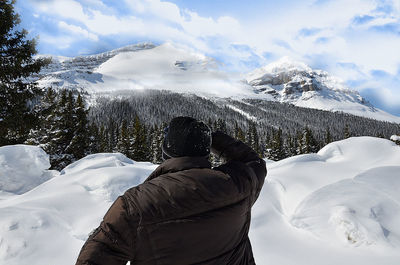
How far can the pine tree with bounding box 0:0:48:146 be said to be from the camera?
1036 cm

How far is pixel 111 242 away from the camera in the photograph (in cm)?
131

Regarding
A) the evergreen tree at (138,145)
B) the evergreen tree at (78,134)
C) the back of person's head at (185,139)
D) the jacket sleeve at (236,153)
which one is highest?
the back of person's head at (185,139)

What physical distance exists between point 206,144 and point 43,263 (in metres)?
3.48

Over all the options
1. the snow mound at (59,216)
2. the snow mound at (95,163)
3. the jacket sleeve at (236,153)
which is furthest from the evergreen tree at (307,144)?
the jacket sleeve at (236,153)

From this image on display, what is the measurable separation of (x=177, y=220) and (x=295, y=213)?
168 inches

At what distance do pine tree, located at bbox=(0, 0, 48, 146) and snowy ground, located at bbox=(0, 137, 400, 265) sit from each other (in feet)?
18.0

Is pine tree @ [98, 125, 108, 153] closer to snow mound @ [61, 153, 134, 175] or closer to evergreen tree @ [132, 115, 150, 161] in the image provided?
evergreen tree @ [132, 115, 150, 161]

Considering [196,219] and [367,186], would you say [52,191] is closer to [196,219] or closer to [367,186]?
[196,219]

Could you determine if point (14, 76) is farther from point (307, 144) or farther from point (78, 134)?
point (307, 144)

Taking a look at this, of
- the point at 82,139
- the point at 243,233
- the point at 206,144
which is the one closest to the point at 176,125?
the point at 206,144

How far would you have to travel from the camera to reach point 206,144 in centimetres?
173

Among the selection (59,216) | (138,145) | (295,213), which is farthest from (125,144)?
(295,213)

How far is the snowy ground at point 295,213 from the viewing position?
13.1ft

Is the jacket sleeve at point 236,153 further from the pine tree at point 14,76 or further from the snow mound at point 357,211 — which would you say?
the pine tree at point 14,76
